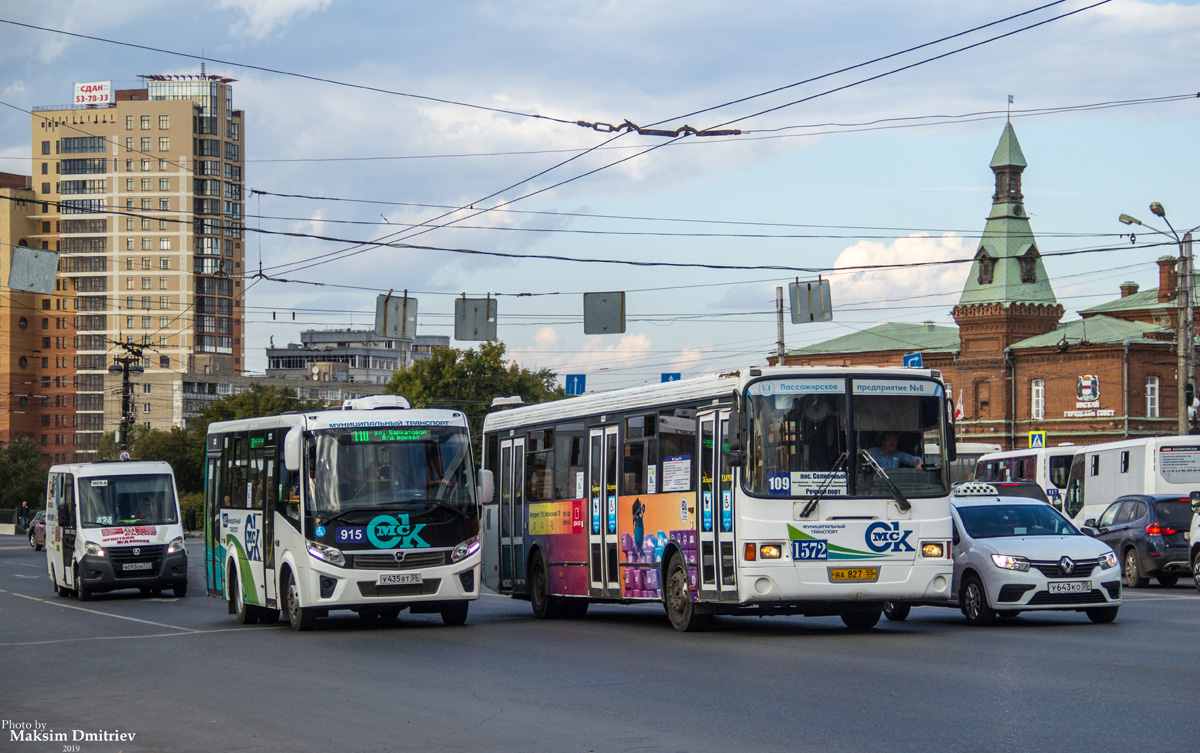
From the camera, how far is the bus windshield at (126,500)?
2881 centimetres

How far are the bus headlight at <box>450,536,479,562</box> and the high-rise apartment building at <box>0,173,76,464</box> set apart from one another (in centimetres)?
14121

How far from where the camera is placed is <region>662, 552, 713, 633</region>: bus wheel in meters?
17.0

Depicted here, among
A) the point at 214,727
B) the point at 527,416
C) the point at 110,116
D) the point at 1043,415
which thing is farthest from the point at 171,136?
the point at 214,727

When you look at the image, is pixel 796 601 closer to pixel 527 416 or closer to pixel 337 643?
pixel 337 643

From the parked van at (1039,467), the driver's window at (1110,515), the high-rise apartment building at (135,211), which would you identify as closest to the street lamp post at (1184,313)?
the parked van at (1039,467)

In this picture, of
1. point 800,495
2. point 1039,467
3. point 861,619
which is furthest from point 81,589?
point 1039,467

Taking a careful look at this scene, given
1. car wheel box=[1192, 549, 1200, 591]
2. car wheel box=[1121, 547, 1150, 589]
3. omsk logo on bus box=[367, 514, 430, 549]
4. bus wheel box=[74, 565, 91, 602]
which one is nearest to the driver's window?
car wheel box=[1121, 547, 1150, 589]

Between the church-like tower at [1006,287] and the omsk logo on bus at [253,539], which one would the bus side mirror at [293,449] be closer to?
the omsk logo on bus at [253,539]

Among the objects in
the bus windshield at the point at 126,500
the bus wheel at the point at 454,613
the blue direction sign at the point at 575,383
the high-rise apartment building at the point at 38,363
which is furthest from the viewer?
the high-rise apartment building at the point at 38,363

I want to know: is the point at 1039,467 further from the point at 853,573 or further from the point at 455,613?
the point at 853,573

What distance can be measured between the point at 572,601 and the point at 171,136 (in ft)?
444

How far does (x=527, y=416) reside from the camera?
74.2 ft

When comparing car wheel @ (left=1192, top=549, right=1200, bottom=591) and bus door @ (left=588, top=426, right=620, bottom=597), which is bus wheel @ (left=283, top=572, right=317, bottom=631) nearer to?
bus door @ (left=588, top=426, right=620, bottom=597)

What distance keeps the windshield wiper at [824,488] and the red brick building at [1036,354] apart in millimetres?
70117
